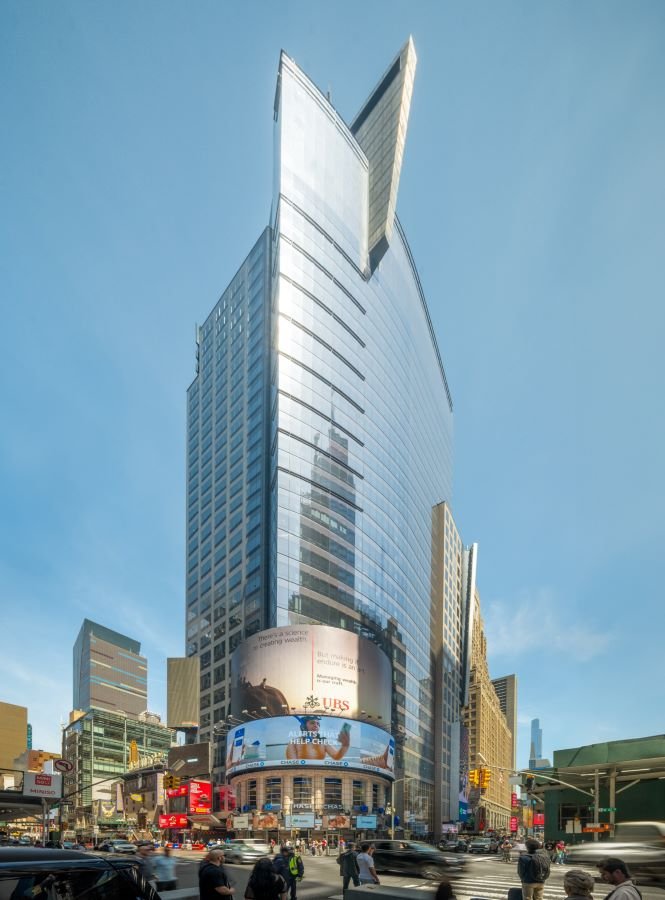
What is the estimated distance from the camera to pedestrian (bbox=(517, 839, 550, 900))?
14.0 m

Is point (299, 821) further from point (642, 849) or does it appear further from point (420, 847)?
point (642, 849)

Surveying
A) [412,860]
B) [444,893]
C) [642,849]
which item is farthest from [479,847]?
[444,893]

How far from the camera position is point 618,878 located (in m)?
6.58

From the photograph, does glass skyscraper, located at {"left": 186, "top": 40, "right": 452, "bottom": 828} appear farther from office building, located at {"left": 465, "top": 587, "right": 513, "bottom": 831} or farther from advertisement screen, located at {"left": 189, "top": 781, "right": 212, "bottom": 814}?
office building, located at {"left": 465, "top": 587, "right": 513, "bottom": 831}

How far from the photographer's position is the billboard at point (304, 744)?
7988cm

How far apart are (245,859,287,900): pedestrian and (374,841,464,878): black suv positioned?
1858 centimetres

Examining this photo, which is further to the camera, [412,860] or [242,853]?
[242,853]

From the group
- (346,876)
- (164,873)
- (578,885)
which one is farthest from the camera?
(164,873)

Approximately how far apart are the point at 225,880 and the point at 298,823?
7222 centimetres

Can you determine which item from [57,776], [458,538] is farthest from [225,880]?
[458,538]

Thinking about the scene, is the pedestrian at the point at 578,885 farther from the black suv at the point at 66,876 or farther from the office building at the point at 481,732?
the office building at the point at 481,732

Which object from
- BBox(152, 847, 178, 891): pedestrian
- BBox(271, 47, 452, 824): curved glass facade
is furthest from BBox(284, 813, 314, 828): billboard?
BBox(152, 847, 178, 891): pedestrian

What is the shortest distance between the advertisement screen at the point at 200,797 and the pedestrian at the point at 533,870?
90.0 meters

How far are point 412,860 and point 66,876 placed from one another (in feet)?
81.8
